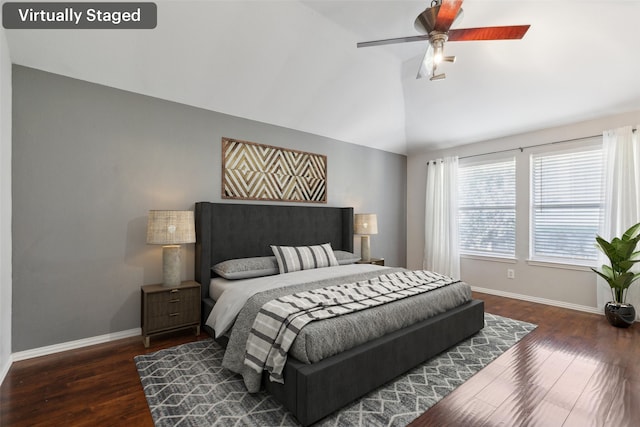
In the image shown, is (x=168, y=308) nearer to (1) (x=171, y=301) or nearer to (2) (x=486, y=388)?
(1) (x=171, y=301)

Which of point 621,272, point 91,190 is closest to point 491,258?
point 621,272

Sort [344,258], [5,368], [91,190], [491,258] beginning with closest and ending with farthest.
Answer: [5,368], [91,190], [344,258], [491,258]

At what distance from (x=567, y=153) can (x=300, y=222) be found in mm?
3737

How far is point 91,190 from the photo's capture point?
275 cm

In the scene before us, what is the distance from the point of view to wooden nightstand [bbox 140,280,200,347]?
269 cm

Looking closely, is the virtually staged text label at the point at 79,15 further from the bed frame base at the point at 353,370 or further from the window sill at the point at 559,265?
the window sill at the point at 559,265

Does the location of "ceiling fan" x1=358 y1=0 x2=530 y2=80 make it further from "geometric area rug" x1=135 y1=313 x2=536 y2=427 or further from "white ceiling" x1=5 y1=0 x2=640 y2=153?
"geometric area rug" x1=135 y1=313 x2=536 y2=427

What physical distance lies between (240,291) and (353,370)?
3.99 feet

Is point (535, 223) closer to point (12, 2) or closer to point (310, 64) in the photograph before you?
point (310, 64)

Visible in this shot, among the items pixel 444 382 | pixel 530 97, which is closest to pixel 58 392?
pixel 444 382

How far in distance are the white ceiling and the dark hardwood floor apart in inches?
98.6

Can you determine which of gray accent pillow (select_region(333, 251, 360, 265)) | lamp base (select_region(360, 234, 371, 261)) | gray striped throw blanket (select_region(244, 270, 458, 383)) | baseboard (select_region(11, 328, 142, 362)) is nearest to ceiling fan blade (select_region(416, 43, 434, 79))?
gray striped throw blanket (select_region(244, 270, 458, 383))

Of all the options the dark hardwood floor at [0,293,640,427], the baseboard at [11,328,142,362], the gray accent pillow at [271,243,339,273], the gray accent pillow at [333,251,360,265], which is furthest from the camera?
the gray accent pillow at [333,251,360,265]

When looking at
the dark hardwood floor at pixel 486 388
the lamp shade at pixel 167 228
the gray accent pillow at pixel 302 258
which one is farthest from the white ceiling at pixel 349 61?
the dark hardwood floor at pixel 486 388
